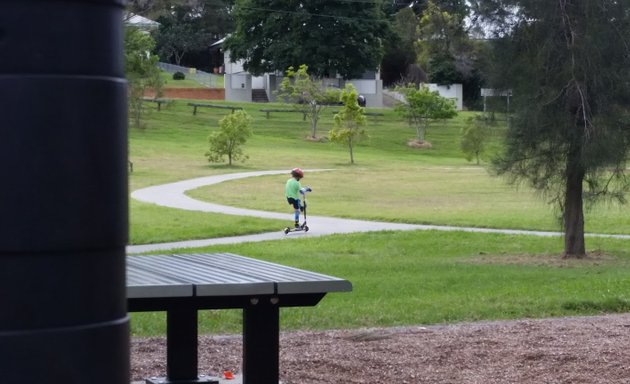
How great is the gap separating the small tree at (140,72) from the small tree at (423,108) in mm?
15748

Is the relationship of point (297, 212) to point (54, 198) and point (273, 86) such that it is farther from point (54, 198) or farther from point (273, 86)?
point (273, 86)

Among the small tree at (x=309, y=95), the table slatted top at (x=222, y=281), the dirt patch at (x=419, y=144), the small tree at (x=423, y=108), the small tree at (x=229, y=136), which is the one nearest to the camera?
the table slatted top at (x=222, y=281)

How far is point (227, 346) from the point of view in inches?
331

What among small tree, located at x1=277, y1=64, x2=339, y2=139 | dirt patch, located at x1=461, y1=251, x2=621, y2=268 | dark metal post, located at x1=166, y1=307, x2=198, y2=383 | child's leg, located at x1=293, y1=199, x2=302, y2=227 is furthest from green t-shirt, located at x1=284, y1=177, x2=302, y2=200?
small tree, located at x1=277, y1=64, x2=339, y2=139

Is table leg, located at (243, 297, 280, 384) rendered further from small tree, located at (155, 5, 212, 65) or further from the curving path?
small tree, located at (155, 5, 212, 65)

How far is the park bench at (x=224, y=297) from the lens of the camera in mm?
5547

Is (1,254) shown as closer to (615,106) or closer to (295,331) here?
(295,331)

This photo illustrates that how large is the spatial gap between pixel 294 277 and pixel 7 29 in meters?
3.84

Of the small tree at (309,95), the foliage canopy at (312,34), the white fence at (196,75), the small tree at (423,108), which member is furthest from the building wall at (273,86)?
the small tree at (423,108)

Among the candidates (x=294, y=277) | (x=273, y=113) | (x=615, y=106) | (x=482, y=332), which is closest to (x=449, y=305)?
(x=482, y=332)

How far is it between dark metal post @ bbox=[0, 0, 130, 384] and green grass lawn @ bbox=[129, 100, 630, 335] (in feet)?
23.5

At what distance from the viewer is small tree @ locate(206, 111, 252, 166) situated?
4888cm

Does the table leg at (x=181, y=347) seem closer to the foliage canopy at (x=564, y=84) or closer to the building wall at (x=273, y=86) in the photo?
the foliage canopy at (x=564, y=84)

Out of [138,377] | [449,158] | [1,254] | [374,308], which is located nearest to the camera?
[1,254]
